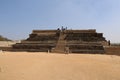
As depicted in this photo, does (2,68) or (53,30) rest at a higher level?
(53,30)

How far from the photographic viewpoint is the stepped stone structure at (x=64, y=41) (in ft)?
97.6

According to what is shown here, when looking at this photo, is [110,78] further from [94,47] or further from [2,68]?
[94,47]

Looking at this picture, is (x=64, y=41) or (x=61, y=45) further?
(x=64, y=41)

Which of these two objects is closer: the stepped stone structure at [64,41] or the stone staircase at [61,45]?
the stepped stone structure at [64,41]

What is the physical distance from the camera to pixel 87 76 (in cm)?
1073

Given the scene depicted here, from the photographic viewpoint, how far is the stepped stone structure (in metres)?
29.7

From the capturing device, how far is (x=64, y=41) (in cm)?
3303

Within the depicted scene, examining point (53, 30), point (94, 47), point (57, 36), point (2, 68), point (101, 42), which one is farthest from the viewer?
point (53, 30)

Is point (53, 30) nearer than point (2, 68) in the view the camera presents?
No

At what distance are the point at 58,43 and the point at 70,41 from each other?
183 cm

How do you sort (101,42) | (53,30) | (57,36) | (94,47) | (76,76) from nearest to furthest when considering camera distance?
1. (76,76)
2. (94,47)
3. (101,42)
4. (57,36)
5. (53,30)

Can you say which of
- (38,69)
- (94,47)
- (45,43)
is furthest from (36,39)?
(38,69)

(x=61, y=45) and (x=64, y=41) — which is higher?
(x=64, y=41)

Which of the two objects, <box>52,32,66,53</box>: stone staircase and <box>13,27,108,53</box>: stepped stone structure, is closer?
<box>13,27,108,53</box>: stepped stone structure
